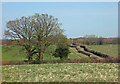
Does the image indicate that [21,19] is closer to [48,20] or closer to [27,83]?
[48,20]

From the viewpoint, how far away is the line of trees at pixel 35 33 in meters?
19.2

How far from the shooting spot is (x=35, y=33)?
62.8 ft

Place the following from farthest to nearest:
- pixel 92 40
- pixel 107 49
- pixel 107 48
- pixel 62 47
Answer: pixel 92 40 → pixel 107 49 → pixel 107 48 → pixel 62 47

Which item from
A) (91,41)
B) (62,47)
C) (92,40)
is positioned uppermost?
(92,40)

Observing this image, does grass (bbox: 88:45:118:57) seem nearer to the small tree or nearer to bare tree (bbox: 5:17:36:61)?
the small tree

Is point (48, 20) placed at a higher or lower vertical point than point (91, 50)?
higher

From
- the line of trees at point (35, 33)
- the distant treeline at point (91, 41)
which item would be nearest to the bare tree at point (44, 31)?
the line of trees at point (35, 33)

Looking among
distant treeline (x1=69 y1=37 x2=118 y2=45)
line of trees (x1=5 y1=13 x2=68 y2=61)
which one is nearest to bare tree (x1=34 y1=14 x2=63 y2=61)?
line of trees (x1=5 y1=13 x2=68 y2=61)

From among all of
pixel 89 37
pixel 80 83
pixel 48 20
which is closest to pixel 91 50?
pixel 89 37

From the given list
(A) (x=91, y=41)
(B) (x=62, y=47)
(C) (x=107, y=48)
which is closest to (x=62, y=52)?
(B) (x=62, y=47)

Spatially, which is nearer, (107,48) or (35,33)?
(35,33)

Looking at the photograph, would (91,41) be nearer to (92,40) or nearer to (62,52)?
(92,40)

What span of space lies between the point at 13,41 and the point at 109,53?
12557mm

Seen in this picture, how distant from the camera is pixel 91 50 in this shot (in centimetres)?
2423
